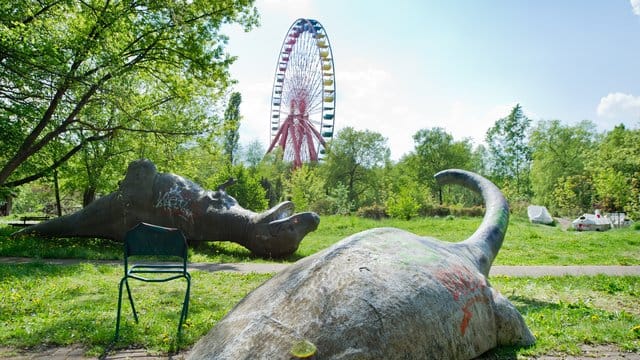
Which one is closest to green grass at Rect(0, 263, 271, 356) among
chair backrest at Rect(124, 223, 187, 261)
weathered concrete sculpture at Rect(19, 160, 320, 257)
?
chair backrest at Rect(124, 223, 187, 261)

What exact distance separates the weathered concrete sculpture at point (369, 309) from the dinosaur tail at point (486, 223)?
88 cm

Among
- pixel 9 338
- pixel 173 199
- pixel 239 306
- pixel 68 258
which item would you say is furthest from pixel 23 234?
pixel 239 306

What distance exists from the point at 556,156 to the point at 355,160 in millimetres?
21839

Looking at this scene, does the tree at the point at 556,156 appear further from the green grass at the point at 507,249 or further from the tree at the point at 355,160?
the green grass at the point at 507,249

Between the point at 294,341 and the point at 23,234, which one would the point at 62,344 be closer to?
the point at 294,341

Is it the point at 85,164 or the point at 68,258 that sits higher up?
the point at 85,164

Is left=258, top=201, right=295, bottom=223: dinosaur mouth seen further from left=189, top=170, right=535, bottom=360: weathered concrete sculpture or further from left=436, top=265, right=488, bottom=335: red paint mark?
left=436, top=265, right=488, bottom=335: red paint mark

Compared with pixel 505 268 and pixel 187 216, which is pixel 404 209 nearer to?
pixel 505 268

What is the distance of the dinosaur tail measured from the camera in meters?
4.34

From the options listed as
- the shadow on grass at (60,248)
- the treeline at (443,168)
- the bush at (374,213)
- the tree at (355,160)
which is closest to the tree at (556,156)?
the treeline at (443,168)

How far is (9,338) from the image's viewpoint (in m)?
4.47

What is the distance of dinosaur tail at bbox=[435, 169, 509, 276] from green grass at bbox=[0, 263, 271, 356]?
2.83m

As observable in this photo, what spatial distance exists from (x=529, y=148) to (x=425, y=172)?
586 inches

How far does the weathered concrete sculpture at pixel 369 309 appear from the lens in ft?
6.63
